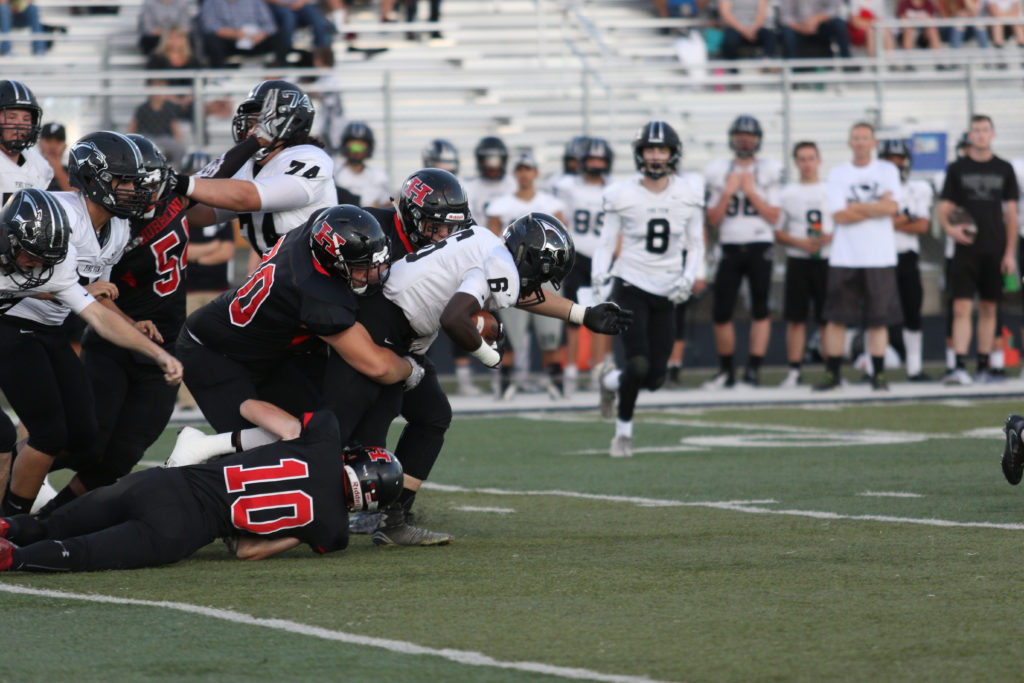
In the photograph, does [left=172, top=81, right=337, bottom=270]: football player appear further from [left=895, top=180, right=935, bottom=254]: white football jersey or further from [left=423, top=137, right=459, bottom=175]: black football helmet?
[left=895, top=180, right=935, bottom=254]: white football jersey

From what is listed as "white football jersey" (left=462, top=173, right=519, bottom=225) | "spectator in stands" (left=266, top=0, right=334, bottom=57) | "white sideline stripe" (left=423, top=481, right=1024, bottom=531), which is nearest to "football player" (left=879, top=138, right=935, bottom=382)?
"white football jersey" (left=462, top=173, right=519, bottom=225)

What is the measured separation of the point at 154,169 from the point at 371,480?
4.85 ft

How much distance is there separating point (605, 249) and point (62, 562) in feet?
16.3

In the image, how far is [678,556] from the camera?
549 cm

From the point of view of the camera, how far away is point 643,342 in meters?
8.94

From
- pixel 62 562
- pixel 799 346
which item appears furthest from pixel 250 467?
pixel 799 346

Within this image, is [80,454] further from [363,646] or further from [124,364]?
[363,646]

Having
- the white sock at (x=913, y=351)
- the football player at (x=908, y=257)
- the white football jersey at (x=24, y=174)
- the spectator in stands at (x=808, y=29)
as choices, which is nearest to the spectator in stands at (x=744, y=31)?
the spectator in stands at (x=808, y=29)

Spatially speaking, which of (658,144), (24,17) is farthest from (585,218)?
(24,17)

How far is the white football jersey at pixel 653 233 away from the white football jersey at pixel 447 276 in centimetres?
341

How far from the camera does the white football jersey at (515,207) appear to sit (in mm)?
12562

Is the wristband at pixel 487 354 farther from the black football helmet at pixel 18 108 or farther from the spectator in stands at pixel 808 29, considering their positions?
the spectator in stands at pixel 808 29

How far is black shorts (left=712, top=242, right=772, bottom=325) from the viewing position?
526 inches

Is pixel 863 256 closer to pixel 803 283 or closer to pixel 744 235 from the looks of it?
pixel 803 283
